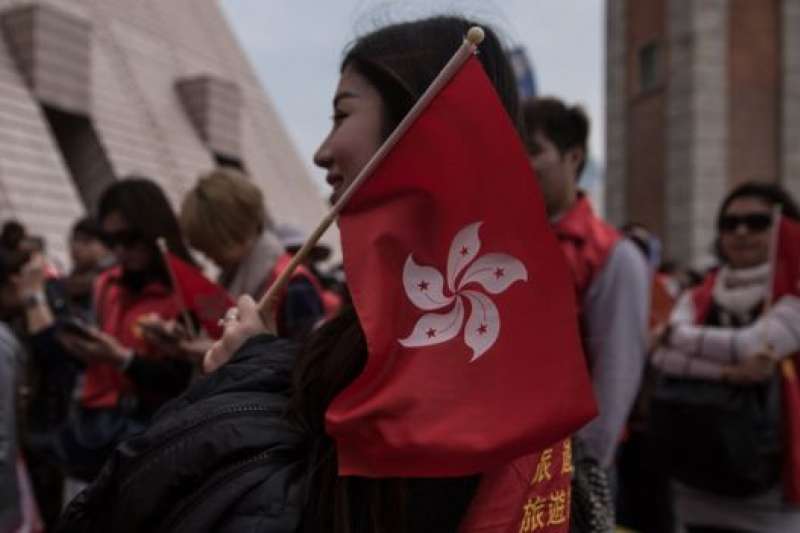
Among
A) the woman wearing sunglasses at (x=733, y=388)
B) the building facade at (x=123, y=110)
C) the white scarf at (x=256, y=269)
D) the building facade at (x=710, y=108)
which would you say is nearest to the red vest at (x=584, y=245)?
the woman wearing sunglasses at (x=733, y=388)

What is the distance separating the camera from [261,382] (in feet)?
4.97

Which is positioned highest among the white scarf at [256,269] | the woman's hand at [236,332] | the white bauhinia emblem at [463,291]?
the white bauhinia emblem at [463,291]

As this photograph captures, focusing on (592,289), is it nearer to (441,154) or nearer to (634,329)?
(634,329)

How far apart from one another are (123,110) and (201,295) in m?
15.4

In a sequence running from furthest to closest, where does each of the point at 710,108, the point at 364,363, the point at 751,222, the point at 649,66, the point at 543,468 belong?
the point at 649,66
the point at 710,108
the point at 751,222
the point at 543,468
the point at 364,363

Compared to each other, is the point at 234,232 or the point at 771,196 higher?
the point at 234,232

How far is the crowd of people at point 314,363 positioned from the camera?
1.40 m

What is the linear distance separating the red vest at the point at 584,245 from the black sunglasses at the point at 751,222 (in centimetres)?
68

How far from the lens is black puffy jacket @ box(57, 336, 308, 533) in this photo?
4.46 feet

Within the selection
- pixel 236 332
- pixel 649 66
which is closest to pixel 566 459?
pixel 236 332

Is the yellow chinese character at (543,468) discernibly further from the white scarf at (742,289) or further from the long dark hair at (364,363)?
the white scarf at (742,289)

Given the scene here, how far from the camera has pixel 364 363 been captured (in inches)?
57.9

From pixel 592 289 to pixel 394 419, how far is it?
1.98m

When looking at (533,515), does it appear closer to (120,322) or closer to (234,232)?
(234,232)
